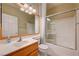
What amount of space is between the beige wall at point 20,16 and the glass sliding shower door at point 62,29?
1.51 ft

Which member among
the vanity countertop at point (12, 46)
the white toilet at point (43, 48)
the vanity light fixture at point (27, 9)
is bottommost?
the white toilet at point (43, 48)

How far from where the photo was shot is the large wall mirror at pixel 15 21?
1523 millimetres

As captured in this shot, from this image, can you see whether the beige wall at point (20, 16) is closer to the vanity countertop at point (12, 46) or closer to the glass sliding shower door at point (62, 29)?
the vanity countertop at point (12, 46)

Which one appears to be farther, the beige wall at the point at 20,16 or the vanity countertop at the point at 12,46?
the beige wall at the point at 20,16

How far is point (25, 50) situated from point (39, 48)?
1.15ft

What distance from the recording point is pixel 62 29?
89.0 inches

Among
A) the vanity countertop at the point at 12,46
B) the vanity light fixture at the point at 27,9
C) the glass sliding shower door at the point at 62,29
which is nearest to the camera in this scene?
the vanity countertop at the point at 12,46

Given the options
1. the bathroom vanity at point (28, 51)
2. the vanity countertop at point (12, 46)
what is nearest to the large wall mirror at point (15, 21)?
the vanity countertop at point (12, 46)

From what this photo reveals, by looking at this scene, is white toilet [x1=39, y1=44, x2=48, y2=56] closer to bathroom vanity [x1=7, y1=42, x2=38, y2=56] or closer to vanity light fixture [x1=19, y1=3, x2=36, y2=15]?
bathroom vanity [x1=7, y1=42, x2=38, y2=56]

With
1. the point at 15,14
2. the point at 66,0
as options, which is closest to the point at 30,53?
the point at 15,14

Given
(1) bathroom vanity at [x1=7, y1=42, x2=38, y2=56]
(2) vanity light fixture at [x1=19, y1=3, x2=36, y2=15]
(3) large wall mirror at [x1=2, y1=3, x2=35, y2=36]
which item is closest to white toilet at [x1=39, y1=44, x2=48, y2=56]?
(1) bathroom vanity at [x1=7, y1=42, x2=38, y2=56]

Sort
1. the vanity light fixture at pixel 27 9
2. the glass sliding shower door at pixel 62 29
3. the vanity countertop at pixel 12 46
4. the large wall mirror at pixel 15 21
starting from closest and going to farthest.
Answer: the vanity countertop at pixel 12 46 → the large wall mirror at pixel 15 21 → the vanity light fixture at pixel 27 9 → the glass sliding shower door at pixel 62 29

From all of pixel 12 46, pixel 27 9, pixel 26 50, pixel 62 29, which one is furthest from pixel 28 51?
pixel 62 29

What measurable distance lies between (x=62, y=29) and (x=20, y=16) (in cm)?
110
